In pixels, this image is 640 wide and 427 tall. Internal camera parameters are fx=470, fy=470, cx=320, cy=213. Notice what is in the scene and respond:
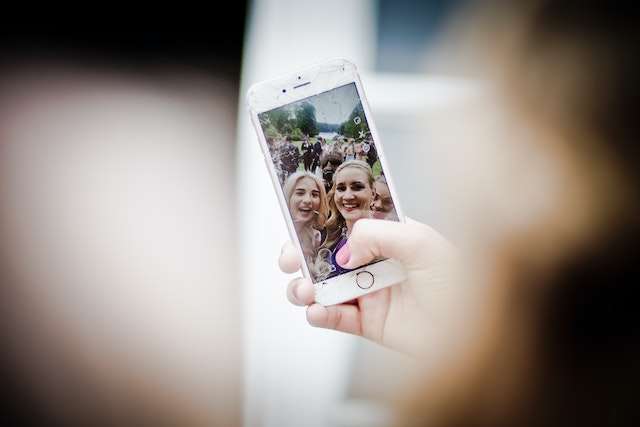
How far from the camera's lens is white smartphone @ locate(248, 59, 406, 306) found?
647 mm

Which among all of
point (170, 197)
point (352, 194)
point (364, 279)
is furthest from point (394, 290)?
point (170, 197)

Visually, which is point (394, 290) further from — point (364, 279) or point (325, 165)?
point (325, 165)

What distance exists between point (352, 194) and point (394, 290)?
0.51ft

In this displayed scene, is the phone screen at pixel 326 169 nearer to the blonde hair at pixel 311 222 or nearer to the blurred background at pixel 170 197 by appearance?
the blonde hair at pixel 311 222

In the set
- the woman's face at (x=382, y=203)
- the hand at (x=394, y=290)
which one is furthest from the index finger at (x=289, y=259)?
the woman's face at (x=382, y=203)

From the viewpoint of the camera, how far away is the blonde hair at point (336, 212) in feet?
2.16

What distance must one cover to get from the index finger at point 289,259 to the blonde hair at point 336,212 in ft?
0.15

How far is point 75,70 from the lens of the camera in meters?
0.81

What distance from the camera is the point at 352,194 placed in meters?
0.66

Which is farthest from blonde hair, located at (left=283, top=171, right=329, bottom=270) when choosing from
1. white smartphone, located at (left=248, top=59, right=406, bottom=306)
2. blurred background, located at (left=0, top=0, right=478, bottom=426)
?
blurred background, located at (left=0, top=0, right=478, bottom=426)

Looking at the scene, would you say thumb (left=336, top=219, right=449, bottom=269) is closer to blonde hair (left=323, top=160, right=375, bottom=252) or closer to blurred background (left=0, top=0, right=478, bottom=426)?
blonde hair (left=323, top=160, right=375, bottom=252)

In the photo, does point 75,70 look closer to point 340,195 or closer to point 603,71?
point 340,195

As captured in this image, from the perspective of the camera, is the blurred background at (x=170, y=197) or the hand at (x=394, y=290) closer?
the hand at (x=394, y=290)

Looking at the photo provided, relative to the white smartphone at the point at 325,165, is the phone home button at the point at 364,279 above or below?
below
